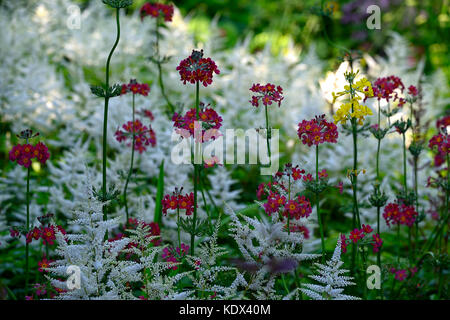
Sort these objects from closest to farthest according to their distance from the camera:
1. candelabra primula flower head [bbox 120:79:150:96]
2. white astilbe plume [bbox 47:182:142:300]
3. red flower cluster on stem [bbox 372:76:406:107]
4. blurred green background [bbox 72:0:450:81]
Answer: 1. white astilbe plume [bbox 47:182:142:300]
2. red flower cluster on stem [bbox 372:76:406:107]
3. candelabra primula flower head [bbox 120:79:150:96]
4. blurred green background [bbox 72:0:450:81]

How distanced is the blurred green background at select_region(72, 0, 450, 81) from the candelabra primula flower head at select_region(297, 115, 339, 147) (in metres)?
4.24

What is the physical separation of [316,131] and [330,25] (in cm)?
595

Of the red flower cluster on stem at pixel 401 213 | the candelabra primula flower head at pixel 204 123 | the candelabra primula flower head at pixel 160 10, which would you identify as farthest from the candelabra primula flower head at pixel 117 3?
the red flower cluster on stem at pixel 401 213

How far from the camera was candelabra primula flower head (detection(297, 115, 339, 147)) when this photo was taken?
72.5 inches

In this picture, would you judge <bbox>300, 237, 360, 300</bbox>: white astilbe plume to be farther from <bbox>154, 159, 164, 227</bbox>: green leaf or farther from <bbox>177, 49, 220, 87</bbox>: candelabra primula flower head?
<bbox>154, 159, 164, 227</bbox>: green leaf

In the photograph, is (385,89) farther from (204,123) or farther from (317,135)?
(204,123)

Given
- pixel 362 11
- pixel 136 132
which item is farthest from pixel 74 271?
pixel 362 11

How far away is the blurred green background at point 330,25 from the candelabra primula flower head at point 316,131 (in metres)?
4.24

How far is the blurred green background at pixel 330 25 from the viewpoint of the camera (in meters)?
6.24

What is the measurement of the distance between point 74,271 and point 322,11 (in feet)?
5.22

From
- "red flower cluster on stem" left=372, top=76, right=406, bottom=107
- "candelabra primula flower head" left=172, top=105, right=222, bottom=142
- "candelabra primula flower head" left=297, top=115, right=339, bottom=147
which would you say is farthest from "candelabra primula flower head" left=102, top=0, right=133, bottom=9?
"red flower cluster on stem" left=372, top=76, right=406, bottom=107

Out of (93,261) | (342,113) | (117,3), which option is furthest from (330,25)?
(93,261)

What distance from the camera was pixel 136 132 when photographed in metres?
2.33
